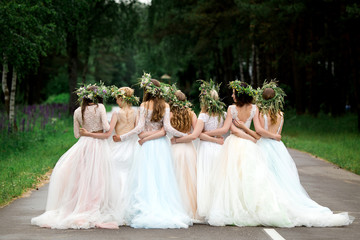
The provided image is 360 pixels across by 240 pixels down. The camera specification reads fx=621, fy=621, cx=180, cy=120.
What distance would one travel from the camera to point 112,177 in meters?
9.50

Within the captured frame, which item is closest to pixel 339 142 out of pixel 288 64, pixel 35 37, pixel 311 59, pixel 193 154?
pixel 311 59

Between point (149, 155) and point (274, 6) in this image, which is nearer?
point (149, 155)

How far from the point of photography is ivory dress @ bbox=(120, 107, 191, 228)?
28.7 ft

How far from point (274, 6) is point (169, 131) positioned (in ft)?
73.8

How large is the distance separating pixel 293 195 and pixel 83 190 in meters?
3.16

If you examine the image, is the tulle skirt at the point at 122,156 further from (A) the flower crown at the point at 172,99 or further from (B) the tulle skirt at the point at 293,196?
(B) the tulle skirt at the point at 293,196

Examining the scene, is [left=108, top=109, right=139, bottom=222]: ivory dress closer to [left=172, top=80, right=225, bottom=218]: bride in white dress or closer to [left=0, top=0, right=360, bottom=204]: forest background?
[left=172, top=80, right=225, bottom=218]: bride in white dress

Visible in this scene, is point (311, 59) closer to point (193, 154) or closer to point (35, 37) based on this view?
point (35, 37)

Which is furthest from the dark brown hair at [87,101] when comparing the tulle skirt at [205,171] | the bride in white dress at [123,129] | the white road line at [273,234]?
the white road line at [273,234]

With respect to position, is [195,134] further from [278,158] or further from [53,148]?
[53,148]

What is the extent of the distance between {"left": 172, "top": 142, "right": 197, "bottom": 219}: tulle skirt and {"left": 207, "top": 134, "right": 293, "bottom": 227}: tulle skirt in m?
0.35

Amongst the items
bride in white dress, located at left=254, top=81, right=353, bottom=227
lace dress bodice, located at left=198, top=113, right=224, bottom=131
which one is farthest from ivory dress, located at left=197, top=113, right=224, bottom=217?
bride in white dress, located at left=254, top=81, right=353, bottom=227

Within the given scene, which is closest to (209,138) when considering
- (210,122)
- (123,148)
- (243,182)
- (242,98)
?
(210,122)

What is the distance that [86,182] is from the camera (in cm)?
927
